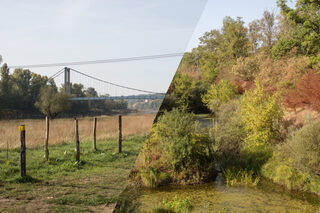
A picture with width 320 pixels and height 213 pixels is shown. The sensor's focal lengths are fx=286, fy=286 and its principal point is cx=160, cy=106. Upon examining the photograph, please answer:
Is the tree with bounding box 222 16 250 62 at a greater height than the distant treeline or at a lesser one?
greater

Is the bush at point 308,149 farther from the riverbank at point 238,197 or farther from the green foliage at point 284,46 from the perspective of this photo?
the green foliage at point 284,46

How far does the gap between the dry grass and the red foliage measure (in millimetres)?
9423

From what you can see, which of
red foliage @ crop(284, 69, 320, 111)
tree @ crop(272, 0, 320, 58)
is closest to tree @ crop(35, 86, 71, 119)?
red foliage @ crop(284, 69, 320, 111)

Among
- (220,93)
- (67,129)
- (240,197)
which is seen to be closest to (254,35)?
(220,93)

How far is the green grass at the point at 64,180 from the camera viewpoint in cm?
68

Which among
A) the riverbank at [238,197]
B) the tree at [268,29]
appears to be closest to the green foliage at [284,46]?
the tree at [268,29]

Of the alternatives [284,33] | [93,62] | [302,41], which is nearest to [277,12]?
[284,33]

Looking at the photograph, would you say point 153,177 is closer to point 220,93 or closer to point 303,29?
point 220,93

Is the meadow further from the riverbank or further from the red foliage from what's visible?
the red foliage

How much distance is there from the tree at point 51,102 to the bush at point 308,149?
5.90 metres

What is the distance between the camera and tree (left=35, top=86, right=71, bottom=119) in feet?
2.57

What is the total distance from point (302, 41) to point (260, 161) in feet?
17.4

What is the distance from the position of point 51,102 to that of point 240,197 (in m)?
6.60

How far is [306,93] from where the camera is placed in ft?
30.5
